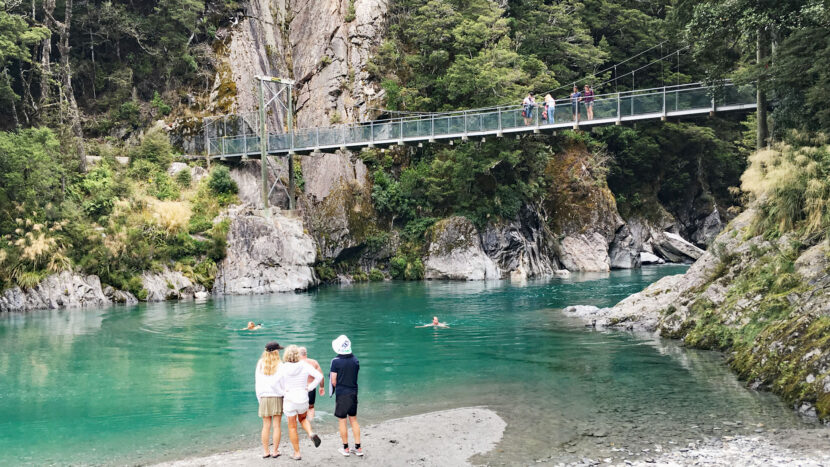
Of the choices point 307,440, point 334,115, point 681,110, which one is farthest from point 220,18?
point 307,440

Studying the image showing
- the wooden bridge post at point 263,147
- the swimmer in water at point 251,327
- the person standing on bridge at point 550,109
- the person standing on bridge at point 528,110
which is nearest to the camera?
the swimmer in water at point 251,327

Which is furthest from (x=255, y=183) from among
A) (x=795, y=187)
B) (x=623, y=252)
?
(x=795, y=187)

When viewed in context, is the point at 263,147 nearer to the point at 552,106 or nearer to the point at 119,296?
the point at 119,296

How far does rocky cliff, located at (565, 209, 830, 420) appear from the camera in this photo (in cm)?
1020

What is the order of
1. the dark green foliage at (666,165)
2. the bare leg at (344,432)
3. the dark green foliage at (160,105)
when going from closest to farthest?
the bare leg at (344,432) → the dark green foliage at (160,105) → the dark green foliage at (666,165)

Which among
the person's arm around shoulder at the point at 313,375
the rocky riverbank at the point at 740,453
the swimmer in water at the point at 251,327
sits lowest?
the rocky riverbank at the point at 740,453

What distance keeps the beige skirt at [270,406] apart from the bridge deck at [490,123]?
20205 mm

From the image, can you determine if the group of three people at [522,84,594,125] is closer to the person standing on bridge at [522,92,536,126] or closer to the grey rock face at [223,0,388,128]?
the person standing on bridge at [522,92,536,126]

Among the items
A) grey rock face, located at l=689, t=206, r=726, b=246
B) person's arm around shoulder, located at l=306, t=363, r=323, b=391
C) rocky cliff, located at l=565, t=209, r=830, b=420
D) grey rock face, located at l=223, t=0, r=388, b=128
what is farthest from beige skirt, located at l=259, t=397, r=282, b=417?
grey rock face, located at l=689, t=206, r=726, b=246

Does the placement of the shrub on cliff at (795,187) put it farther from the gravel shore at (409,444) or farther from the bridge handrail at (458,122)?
the gravel shore at (409,444)

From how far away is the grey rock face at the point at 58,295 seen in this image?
25.3 m

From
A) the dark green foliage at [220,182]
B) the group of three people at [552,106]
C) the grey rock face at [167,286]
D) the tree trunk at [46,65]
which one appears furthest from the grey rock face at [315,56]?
the group of three people at [552,106]

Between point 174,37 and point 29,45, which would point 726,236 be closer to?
point 174,37

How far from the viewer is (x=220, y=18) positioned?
40.2 metres
